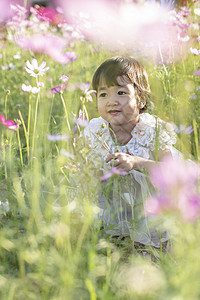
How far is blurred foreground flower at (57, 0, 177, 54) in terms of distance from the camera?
1266 mm

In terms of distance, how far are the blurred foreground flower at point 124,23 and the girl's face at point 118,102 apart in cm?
19

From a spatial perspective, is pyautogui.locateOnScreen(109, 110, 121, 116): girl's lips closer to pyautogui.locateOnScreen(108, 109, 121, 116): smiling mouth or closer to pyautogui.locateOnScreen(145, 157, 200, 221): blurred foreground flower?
pyautogui.locateOnScreen(108, 109, 121, 116): smiling mouth

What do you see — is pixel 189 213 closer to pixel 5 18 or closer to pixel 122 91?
pixel 122 91

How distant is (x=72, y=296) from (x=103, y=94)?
0.75 metres

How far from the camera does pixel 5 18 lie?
2988 mm

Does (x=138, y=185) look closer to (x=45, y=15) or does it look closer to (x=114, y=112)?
(x=114, y=112)

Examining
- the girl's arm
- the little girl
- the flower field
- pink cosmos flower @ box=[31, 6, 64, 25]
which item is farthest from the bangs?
pink cosmos flower @ box=[31, 6, 64, 25]

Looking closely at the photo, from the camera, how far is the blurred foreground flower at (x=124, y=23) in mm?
1266

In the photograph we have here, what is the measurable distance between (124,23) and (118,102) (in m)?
0.93

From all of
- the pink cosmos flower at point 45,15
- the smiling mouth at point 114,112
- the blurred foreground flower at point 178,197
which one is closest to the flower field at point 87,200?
the blurred foreground flower at point 178,197

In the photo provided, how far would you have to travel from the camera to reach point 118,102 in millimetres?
1201

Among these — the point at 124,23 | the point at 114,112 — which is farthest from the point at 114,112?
the point at 124,23

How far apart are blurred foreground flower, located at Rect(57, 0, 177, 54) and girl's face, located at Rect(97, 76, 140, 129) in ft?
0.62

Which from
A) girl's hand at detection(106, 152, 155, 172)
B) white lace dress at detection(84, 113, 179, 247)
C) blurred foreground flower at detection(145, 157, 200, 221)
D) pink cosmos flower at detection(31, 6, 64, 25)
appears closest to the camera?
blurred foreground flower at detection(145, 157, 200, 221)
